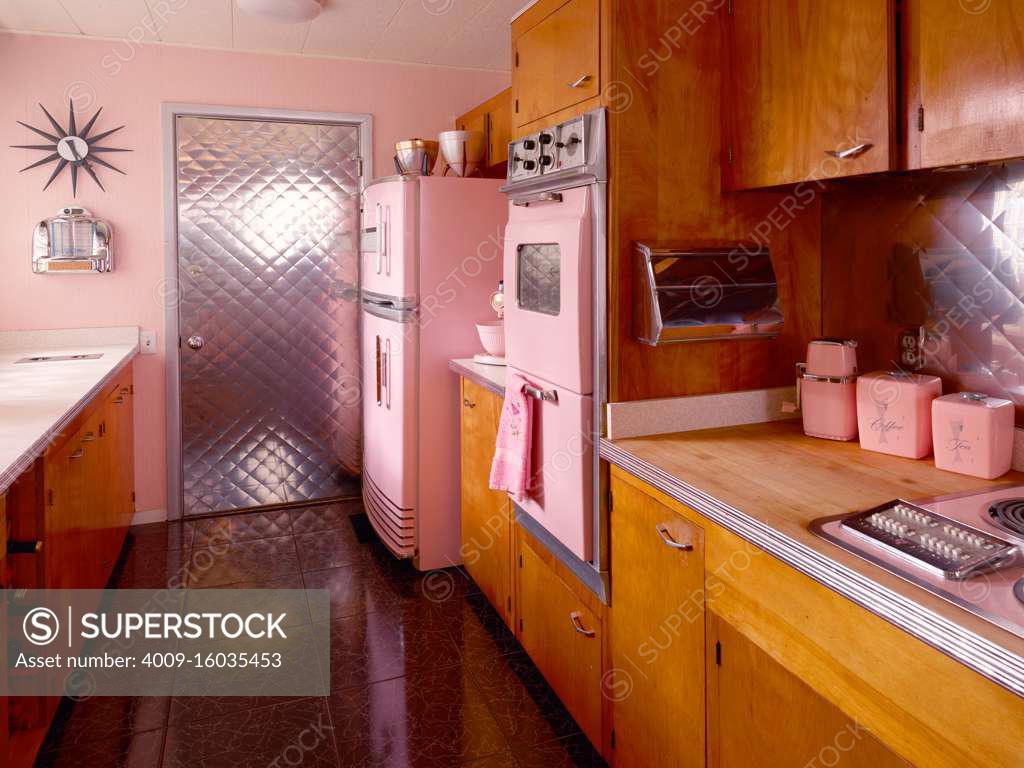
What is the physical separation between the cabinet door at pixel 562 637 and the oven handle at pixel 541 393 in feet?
1.76

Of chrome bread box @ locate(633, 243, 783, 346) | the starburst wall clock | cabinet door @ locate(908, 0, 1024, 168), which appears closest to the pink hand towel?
chrome bread box @ locate(633, 243, 783, 346)

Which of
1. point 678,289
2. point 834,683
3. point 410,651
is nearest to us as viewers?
point 834,683

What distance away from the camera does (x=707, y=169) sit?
196 cm

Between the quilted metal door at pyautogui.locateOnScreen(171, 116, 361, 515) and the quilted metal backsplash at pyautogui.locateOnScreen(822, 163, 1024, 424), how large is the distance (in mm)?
2834

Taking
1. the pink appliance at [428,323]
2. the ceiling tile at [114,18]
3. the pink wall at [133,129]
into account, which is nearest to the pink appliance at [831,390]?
the pink appliance at [428,323]

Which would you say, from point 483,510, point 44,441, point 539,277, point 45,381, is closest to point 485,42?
point 539,277

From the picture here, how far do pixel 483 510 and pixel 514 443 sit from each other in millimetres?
689

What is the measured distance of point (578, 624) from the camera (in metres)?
2.09

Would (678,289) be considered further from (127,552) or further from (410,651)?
(127,552)

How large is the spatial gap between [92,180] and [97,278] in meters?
0.48

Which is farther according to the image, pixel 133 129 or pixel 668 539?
pixel 133 129

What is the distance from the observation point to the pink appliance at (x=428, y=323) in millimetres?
3145

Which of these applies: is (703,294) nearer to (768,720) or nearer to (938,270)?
(938,270)

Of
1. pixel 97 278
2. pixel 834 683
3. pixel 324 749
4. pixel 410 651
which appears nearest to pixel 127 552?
pixel 97 278
